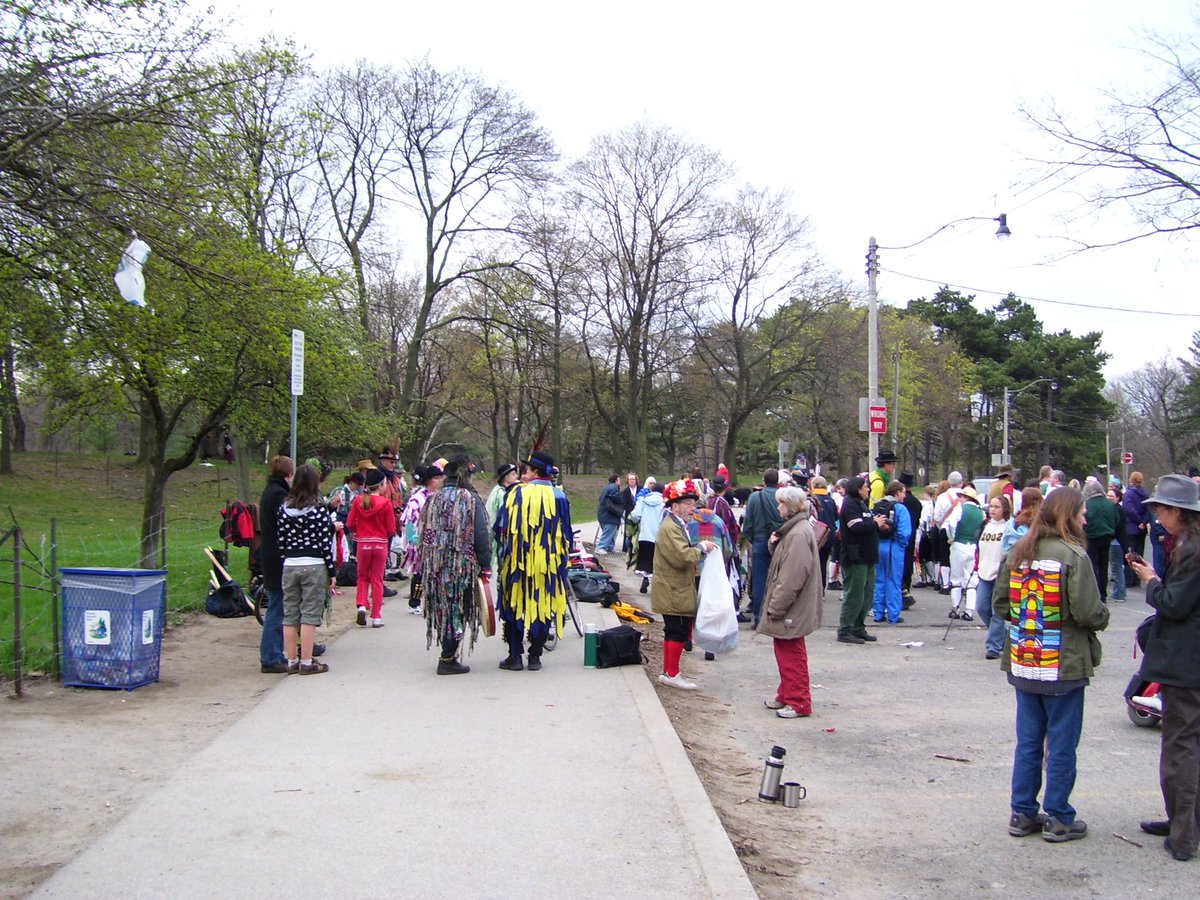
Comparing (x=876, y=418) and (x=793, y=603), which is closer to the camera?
(x=793, y=603)

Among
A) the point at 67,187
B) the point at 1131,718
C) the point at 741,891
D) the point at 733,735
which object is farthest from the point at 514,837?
the point at 67,187

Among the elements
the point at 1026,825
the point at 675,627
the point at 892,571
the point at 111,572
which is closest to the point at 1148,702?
the point at 1026,825

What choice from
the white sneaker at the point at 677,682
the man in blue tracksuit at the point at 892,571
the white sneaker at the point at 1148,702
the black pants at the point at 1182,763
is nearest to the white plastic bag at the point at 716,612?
the white sneaker at the point at 677,682

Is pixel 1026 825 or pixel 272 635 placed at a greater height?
pixel 272 635

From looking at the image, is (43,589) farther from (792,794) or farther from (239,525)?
(792,794)

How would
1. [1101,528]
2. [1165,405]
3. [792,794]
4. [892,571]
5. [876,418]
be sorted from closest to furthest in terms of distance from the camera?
[792,794] < [892,571] < [1101,528] < [876,418] < [1165,405]

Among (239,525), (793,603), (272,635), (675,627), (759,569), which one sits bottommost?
(272,635)

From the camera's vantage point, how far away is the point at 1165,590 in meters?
4.86

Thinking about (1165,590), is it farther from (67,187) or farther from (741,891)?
(67,187)

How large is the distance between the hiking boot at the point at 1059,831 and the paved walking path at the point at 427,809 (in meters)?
1.74

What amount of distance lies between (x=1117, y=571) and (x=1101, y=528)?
204 centimetres

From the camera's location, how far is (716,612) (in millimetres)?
8461

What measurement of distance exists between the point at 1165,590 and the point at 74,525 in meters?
28.1

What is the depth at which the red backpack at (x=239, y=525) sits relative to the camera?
11.1 m
